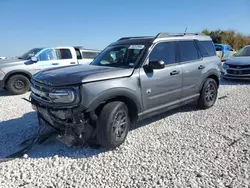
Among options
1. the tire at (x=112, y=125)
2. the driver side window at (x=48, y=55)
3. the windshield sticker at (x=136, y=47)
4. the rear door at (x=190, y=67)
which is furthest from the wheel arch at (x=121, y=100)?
the driver side window at (x=48, y=55)

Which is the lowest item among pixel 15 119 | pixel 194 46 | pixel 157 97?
pixel 15 119

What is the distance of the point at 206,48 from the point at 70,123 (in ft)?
13.7

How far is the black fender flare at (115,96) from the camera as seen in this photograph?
3401 millimetres

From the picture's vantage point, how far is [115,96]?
3.64m

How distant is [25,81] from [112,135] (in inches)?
233

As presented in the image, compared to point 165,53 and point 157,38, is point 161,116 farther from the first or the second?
point 157,38

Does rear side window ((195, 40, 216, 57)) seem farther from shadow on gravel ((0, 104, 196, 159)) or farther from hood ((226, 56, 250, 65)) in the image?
hood ((226, 56, 250, 65))

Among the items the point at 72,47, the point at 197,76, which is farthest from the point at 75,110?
the point at 72,47

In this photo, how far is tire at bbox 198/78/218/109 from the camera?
5602mm

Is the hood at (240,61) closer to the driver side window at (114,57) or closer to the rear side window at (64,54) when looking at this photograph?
the driver side window at (114,57)

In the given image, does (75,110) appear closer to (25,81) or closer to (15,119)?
(15,119)

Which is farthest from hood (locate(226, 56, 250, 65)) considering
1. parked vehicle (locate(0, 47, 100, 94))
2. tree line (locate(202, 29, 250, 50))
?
tree line (locate(202, 29, 250, 50))

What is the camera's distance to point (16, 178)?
2.96 meters

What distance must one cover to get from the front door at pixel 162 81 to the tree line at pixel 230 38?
32.6 meters
